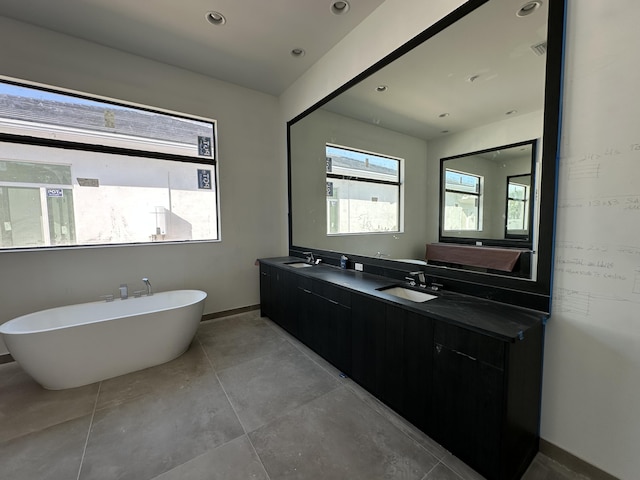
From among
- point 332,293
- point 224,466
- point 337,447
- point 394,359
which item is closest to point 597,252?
point 394,359

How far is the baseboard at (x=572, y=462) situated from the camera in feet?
4.40

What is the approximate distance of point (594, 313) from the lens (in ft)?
4.41

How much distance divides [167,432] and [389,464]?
1.45 m

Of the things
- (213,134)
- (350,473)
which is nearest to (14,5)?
(213,134)

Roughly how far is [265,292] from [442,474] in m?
2.71

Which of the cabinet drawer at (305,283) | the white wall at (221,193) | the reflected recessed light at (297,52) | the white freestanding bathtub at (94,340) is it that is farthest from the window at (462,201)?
the white freestanding bathtub at (94,340)

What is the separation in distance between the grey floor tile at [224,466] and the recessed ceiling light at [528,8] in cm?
304

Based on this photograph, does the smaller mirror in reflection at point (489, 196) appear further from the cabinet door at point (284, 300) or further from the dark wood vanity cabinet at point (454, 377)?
the cabinet door at point (284, 300)

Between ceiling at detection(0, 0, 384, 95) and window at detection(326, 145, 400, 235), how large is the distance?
121 centimetres

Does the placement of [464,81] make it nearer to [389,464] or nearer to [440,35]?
[440,35]

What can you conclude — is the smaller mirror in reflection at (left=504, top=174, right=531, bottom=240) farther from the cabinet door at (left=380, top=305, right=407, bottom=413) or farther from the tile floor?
the tile floor

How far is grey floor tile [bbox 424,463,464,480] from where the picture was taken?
1386 millimetres

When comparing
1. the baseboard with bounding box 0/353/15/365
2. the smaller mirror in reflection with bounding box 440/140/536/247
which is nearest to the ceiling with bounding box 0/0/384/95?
the smaller mirror in reflection with bounding box 440/140/536/247

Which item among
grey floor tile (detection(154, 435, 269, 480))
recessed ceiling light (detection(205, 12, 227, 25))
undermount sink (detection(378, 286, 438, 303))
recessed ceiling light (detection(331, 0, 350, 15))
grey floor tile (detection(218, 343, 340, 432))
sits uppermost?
recessed ceiling light (detection(205, 12, 227, 25))
